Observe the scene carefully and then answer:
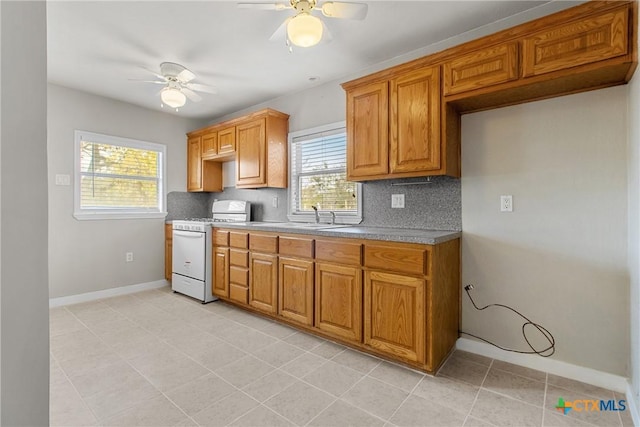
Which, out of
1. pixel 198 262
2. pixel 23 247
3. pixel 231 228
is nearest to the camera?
pixel 23 247

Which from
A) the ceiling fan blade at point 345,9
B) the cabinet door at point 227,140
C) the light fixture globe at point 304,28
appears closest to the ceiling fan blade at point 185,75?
the cabinet door at point 227,140

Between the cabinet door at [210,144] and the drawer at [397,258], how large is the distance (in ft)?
9.68

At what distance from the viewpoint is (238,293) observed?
331cm

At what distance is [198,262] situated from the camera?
3.68m

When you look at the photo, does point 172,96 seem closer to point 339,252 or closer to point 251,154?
point 251,154

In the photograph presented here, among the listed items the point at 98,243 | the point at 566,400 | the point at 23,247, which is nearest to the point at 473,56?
the point at 566,400

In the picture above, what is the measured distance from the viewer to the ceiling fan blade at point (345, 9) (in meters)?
1.82

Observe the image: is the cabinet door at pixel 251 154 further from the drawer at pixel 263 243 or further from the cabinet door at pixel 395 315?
the cabinet door at pixel 395 315

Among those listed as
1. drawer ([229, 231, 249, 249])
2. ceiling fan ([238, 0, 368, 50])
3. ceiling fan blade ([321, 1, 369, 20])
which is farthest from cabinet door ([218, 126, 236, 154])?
ceiling fan blade ([321, 1, 369, 20])

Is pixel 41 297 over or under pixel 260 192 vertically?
under

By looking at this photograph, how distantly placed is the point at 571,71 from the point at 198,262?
12.3 feet

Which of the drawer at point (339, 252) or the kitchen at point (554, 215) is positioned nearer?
the kitchen at point (554, 215)

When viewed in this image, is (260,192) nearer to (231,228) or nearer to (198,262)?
(231,228)

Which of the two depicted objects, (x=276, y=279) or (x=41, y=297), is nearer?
(x=41, y=297)
